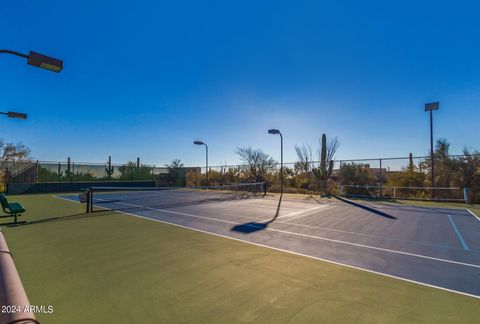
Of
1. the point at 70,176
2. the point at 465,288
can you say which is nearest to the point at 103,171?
the point at 70,176

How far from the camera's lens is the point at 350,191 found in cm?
1777

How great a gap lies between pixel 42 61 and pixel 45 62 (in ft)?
0.16

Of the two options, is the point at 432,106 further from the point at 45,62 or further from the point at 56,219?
the point at 56,219

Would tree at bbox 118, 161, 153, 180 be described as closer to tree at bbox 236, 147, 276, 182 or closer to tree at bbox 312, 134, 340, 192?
tree at bbox 236, 147, 276, 182

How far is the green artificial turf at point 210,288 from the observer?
2.74m

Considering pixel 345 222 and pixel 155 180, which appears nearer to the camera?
pixel 345 222

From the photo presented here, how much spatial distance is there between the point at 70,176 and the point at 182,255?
24.2 meters

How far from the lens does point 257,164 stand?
26.8 meters

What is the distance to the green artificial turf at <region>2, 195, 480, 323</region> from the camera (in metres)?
2.74

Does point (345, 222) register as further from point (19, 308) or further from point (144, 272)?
point (19, 308)

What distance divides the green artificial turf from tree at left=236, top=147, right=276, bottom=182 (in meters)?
20.7

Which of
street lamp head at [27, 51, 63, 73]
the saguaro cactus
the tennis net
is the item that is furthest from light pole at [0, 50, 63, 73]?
the saguaro cactus

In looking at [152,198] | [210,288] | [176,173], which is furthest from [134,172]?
[210,288]

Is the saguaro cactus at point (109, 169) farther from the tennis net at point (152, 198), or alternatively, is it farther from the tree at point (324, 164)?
the tree at point (324, 164)
